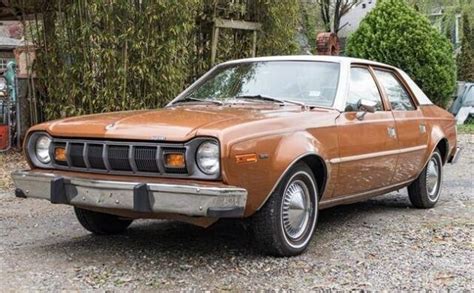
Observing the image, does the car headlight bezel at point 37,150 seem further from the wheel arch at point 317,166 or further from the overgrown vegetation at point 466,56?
the overgrown vegetation at point 466,56

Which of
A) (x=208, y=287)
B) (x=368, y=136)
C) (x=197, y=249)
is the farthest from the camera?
(x=368, y=136)

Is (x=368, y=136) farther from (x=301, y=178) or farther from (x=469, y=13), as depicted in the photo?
(x=469, y=13)

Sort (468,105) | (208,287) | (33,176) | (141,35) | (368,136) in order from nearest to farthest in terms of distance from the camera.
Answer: (208,287) < (33,176) < (368,136) < (141,35) < (468,105)

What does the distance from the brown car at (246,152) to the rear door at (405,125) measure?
0.02m

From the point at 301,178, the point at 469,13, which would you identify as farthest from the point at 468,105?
the point at 301,178

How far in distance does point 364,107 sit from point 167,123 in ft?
5.77

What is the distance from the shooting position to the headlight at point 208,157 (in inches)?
156

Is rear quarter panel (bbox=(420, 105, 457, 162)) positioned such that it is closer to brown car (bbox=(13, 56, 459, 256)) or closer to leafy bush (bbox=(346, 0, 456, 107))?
brown car (bbox=(13, 56, 459, 256))

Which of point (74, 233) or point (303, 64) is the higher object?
point (303, 64)

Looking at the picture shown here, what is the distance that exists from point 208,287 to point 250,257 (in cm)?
69

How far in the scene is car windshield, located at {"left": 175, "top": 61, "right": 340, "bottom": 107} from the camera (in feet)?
16.9

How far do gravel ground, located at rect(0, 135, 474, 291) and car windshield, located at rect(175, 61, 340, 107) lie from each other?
1.09 metres

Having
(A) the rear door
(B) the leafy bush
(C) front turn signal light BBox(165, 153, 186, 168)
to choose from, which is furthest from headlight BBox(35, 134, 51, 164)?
(B) the leafy bush

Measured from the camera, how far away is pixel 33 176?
4.41 m
